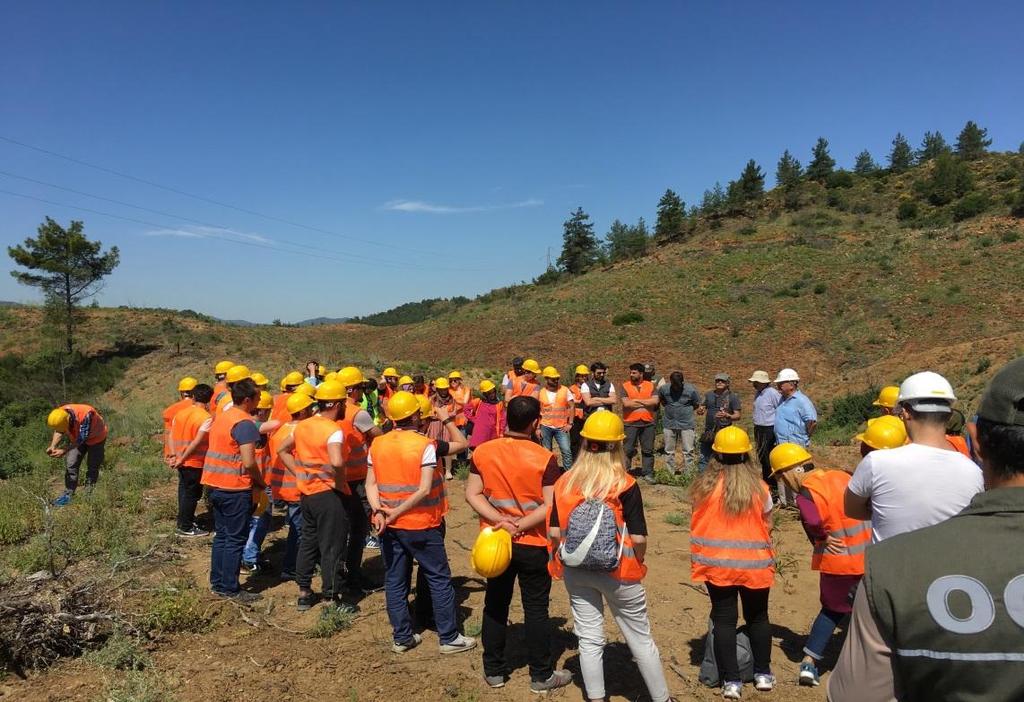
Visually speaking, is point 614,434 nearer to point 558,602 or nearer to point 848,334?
point 558,602

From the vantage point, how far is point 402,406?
4207 millimetres

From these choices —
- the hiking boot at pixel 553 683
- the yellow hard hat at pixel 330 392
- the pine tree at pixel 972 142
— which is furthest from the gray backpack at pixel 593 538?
the pine tree at pixel 972 142

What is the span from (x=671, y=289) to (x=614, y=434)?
34882 mm

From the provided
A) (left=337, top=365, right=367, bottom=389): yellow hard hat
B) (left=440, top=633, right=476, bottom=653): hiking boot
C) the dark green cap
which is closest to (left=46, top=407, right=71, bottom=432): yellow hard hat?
(left=337, top=365, right=367, bottom=389): yellow hard hat

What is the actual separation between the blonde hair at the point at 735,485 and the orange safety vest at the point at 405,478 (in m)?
1.82

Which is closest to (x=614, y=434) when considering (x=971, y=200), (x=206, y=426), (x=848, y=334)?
(x=206, y=426)

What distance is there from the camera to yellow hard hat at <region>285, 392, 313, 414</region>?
518 centimetres

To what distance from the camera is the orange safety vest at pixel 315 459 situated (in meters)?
4.77

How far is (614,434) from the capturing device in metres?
3.22

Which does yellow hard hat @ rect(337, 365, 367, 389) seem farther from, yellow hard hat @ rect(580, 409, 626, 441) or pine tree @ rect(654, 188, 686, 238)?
pine tree @ rect(654, 188, 686, 238)

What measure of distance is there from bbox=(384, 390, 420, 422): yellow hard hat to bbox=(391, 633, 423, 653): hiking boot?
1708 mm

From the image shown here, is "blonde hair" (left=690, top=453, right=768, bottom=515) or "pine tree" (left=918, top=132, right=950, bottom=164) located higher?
"pine tree" (left=918, top=132, right=950, bottom=164)

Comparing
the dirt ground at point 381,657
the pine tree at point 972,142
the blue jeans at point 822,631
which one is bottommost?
the dirt ground at point 381,657

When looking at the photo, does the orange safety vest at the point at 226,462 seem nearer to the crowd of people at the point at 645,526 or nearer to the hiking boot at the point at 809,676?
the crowd of people at the point at 645,526
